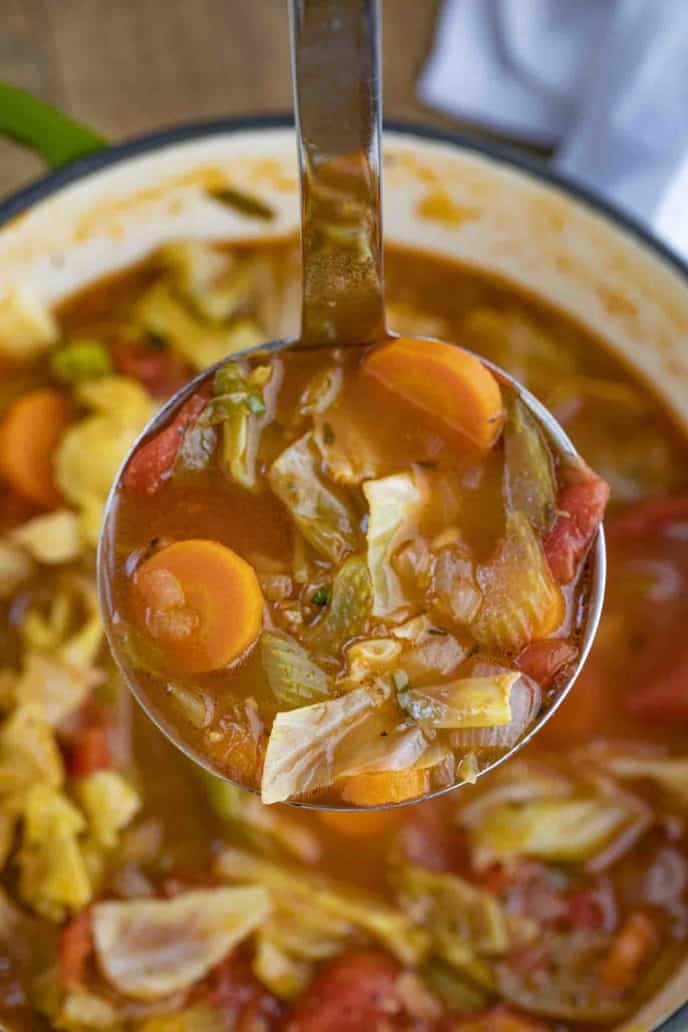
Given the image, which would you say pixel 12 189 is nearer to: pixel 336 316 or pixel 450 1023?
pixel 336 316

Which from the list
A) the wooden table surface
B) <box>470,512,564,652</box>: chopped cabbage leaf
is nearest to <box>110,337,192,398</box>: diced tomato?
the wooden table surface

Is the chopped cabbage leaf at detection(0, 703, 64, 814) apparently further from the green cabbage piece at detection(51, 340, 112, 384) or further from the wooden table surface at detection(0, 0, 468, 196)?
the wooden table surface at detection(0, 0, 468, 196)

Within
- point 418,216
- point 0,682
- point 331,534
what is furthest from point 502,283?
point 0,682

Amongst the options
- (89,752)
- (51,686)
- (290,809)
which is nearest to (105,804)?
(89,752)

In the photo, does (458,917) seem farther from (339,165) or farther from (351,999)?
(339,165)

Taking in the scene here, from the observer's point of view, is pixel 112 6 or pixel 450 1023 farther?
pixel 112 6

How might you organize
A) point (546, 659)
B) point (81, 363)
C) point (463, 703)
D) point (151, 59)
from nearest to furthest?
point (463, 703), point (546, 659), point (81, 363), point (151, 59)

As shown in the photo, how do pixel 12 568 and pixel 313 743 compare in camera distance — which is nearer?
pixel 313 743

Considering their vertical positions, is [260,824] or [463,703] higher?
[463,703]
